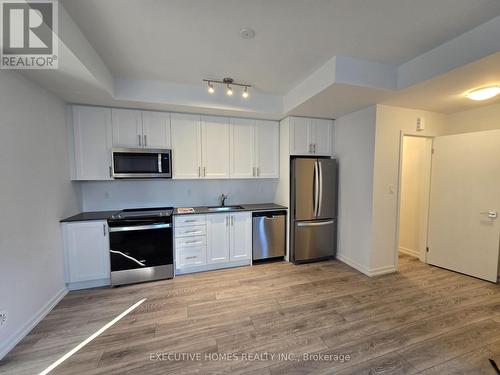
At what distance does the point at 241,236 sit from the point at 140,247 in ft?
4.77

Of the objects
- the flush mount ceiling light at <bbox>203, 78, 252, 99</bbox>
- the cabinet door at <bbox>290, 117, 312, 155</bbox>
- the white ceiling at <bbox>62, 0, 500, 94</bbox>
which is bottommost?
the cabinet door at <bbox>290, 117, 312, 155</bbox>

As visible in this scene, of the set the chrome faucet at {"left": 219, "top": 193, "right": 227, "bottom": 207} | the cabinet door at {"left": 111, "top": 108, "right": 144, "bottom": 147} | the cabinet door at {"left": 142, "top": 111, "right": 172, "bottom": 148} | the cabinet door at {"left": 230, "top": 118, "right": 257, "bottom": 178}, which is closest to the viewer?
the cabinet door at {"left": 111, "top": 108, "right": 144, "bottom": 147}

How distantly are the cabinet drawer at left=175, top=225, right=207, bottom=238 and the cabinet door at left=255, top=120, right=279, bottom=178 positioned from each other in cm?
134

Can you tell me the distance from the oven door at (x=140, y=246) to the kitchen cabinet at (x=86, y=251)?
0.36ft

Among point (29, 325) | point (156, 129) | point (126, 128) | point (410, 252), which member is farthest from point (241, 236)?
point (410, 252)

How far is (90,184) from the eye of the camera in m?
3.20

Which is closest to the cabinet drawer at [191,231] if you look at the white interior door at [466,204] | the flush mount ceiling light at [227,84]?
the flush mount ceiling light at [227,84]

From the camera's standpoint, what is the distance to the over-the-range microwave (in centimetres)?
295

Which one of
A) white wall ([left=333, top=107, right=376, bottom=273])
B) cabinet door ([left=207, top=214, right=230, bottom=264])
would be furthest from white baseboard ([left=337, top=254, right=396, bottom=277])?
cabinet door ([left=207, top=214, right=230, bottom=264])

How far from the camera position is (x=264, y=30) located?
1.84 metres

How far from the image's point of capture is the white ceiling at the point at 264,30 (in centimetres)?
157

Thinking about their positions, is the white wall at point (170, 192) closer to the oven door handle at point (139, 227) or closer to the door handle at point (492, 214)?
the oven door handle at point (139, 227)

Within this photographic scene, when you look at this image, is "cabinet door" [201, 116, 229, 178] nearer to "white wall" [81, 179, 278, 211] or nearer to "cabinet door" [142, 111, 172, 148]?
"white wall" [81, 179, 278, 211]

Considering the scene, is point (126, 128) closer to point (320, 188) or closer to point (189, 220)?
point (189, 220)
